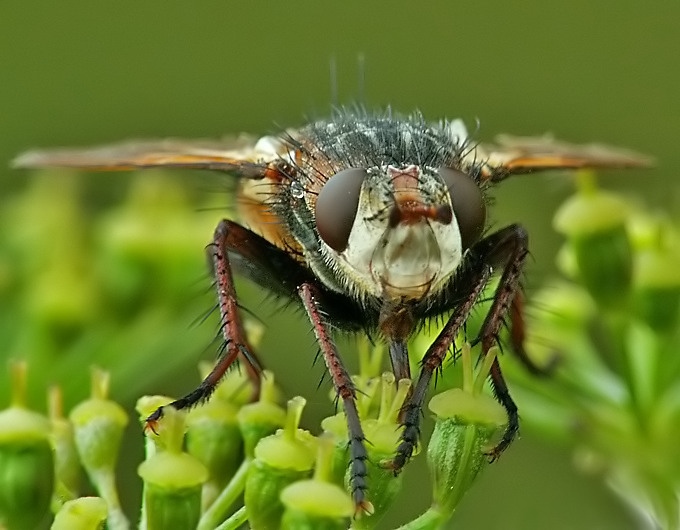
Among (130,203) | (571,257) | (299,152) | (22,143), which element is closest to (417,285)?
(299,152)

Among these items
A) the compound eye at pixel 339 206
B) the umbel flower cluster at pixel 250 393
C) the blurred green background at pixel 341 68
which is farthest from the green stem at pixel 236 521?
the blurred green background at pixel 341 68

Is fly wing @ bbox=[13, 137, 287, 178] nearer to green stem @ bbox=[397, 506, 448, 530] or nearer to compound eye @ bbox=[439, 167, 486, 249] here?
compound eye @ bbox=[439, 167, 486, 249]

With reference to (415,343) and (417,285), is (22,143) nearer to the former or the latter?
(415,343)

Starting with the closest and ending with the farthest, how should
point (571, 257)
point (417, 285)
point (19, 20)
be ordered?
point (417, 285)
point (571, 257)
point (19, 20)

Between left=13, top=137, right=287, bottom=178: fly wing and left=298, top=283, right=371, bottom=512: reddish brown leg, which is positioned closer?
left=298, top=283, right=371, bottom=512: reddish brown leg

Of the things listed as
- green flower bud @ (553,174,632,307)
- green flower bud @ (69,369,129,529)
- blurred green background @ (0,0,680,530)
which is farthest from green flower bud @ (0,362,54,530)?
blurred green background @ (0,0,680,530)

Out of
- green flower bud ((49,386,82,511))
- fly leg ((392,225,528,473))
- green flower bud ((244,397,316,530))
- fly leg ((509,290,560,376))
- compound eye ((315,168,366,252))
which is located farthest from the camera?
fly leg ((509,290,560,376))

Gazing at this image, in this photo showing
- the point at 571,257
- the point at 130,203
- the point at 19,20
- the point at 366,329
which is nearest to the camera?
the point at 366,329

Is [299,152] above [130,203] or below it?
above
